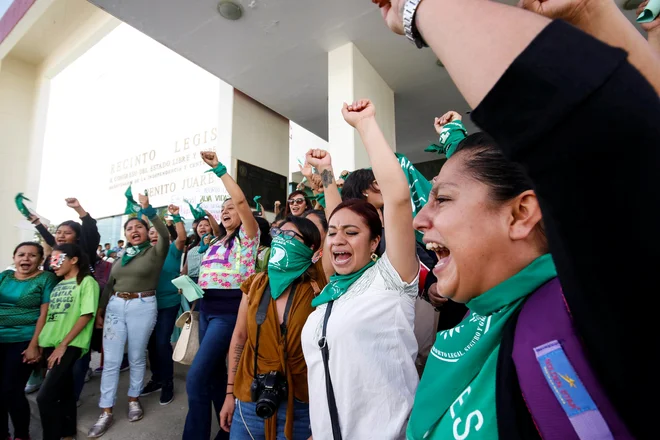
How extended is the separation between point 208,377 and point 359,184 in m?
1.80

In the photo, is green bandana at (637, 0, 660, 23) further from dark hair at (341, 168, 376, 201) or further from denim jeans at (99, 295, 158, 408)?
denim jeans at (99, 295, 158, 408)

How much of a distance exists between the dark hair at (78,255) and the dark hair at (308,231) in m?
2.45

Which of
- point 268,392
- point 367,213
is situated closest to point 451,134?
point 367,213

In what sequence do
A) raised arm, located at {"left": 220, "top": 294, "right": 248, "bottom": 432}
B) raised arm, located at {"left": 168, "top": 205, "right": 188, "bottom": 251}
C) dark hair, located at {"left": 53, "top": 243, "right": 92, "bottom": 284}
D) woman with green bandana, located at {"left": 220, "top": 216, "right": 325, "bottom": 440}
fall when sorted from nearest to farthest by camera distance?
1. woman with green bandana, located at {"left": 220, "top": 216, "right": 325, "bottom": 440}
2. raised arm, located at {"left": 220, "top": 294, "right": 248, "bottom": 432}
3. dark hair, located at {"left": 53, "top": 243, "right": 92, "bottom": 284}
4. raised arm, located at {"left": 168, "top": 205, "right": 188, "bottom": 251}

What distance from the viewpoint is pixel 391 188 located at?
51.9 inches

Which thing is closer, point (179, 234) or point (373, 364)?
point (373, 364)

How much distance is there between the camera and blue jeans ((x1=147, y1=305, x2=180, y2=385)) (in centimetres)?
356

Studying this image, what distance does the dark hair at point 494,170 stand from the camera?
28.2 inches

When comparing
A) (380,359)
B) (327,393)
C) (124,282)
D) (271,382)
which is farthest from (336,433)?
(124,282)

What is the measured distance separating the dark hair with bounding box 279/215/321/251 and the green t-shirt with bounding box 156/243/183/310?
2265 mm

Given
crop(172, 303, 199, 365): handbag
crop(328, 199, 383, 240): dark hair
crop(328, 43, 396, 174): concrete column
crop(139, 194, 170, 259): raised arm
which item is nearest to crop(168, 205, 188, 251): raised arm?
crop(139, 194, 170, 259): raised arm

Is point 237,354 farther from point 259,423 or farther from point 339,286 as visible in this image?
point 339,286

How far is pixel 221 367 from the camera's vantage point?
8.92 feet

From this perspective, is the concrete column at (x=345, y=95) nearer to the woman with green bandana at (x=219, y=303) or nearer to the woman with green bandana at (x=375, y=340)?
the woman with green bandana at (x=219, y=303)
